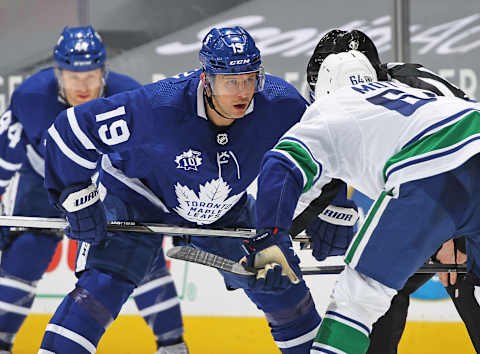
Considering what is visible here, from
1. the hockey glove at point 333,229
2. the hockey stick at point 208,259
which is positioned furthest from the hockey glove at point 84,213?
the hockey glove at point 333,229

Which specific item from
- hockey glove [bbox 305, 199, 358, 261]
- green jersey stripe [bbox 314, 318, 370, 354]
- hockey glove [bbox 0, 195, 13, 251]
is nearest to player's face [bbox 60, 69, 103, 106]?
hockey glove [bbox 0, 195, 13, 251]

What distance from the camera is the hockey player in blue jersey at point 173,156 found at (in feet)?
7.95

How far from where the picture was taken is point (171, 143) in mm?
2471

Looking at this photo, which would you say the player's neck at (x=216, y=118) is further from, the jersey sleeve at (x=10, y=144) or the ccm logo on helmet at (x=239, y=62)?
the jersey sleeve at (x=10, y=144)

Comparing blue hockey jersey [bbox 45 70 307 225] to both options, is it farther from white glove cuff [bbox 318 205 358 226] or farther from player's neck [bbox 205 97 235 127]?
white glove cuff [bbox 318 205 358 226]

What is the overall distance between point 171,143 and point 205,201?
0.22 m

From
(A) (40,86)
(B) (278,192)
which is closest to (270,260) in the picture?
(B) (278,192)

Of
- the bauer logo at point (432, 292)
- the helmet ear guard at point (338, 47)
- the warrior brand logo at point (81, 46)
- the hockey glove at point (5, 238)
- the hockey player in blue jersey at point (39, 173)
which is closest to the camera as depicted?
the helmet ear guard at point (338, 47)

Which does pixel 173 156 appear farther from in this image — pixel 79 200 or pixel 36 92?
pixel 36 92

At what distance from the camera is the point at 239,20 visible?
3.95m

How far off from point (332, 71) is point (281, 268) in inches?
21.1

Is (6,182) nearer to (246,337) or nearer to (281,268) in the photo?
(246,337)

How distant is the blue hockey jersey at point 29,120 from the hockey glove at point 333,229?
103cm

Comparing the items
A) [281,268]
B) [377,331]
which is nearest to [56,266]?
[377,331]
